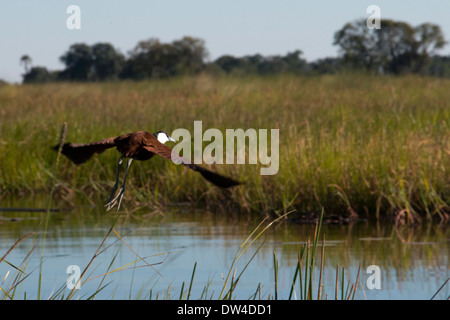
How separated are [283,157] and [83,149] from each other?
5.34 meters

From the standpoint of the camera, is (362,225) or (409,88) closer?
(362,225)

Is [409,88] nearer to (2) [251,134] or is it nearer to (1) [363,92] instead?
(1) [363,92]

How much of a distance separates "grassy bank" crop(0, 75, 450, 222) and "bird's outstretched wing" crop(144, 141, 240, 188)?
6.98 feet

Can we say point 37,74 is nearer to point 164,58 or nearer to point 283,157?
point 164,58

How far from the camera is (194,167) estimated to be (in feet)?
6.72

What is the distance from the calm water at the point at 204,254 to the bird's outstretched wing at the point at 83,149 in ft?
5.94

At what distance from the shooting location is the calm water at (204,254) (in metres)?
4.73

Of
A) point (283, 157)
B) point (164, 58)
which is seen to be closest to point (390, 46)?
point (164, 58)

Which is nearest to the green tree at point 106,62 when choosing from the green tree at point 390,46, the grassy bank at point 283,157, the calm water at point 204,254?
the green tree at point 390,46

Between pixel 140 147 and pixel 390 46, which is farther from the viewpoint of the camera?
pixel 390 46

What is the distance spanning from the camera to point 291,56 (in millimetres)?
45000

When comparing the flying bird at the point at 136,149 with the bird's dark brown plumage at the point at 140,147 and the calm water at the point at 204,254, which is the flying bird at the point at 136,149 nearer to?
the bird's dark brown plumage at the point at 140,147

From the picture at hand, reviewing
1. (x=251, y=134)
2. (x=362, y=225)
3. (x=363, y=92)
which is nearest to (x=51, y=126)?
(x=251, y=134)

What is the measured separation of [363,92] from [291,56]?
104 feet
